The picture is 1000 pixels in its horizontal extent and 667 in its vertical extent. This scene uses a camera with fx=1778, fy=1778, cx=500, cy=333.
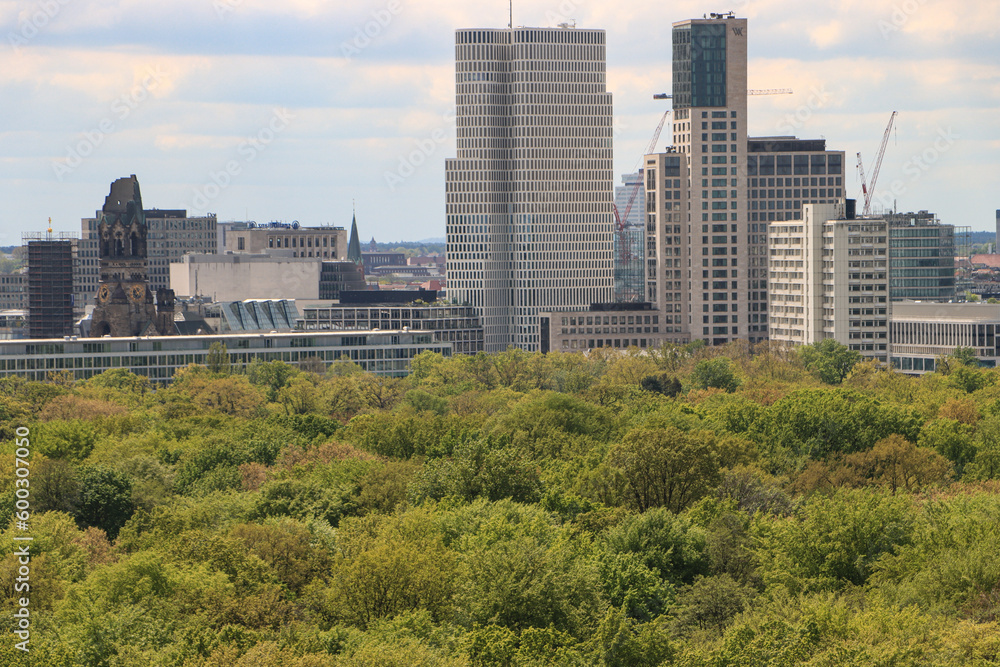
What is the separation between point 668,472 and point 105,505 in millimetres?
43585

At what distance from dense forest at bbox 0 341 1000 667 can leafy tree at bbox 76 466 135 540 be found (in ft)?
0.62

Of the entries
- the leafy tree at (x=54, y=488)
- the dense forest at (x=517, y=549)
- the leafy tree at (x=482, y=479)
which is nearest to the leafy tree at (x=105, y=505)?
the dense forest at (x=517, y=549)

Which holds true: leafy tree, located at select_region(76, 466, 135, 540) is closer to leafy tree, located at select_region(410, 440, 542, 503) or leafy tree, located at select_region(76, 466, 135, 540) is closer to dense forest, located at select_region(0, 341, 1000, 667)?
dense forest, located at select_region(0, 341, 1000, 667)

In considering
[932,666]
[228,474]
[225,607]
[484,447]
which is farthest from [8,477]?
[932,666]

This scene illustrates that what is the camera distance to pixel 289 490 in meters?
128

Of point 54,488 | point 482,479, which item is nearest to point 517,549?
point 482,479

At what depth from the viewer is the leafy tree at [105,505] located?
→ 447 ft

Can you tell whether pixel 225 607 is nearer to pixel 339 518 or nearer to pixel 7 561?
pixel 7 561

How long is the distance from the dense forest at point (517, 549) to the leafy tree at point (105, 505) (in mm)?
Answer: 190

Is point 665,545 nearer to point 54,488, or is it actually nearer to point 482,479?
point 482,479

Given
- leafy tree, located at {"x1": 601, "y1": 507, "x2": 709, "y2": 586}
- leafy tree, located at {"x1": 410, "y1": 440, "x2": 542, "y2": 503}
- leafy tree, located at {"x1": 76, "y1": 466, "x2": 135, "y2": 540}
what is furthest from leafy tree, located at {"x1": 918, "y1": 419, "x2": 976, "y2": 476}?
leafy tree, located at {"x1": 76, "y1": 466, "x2": 135, "y2": 540}

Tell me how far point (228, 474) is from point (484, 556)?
57563 millimetres

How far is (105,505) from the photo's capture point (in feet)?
449

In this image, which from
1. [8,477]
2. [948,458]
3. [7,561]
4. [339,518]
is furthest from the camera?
[948,458]
